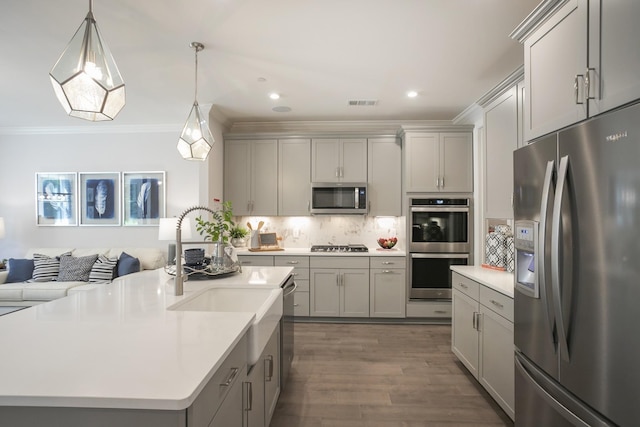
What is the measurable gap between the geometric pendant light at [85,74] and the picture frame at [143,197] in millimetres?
3489

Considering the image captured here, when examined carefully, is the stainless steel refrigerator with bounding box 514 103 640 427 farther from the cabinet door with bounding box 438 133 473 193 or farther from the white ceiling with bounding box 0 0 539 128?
the cabinet door with bounding box 438 133 473 193

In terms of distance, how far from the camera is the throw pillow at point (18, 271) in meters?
4.20

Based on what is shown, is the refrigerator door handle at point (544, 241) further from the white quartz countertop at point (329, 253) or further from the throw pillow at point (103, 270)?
the throw pillow at point (103, 270)

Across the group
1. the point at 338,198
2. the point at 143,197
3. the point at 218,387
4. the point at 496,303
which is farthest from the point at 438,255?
the point at 143,197

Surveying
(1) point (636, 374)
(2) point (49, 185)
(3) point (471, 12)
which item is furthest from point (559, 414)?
(2) point (49, 185)

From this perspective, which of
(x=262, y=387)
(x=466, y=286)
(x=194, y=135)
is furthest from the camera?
(x=466, y=286)

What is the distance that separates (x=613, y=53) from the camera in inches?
46.6

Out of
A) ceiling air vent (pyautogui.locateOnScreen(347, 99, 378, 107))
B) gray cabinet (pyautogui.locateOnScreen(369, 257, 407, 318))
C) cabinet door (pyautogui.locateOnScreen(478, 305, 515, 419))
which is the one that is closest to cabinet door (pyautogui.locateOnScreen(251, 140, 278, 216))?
ceiling air vent (pyautogui.locateOnScreen(347, 99, 378, 107))

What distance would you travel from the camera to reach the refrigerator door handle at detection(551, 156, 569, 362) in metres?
1.26

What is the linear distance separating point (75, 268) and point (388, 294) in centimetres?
414

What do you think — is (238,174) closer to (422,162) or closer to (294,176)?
(294,176)

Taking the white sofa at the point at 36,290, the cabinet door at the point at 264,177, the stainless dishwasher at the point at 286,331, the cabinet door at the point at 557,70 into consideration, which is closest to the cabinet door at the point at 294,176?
the cabinet door at the point at 264,177

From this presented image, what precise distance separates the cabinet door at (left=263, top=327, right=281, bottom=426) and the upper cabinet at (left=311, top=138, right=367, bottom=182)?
2.64 metres

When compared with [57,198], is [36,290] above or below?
below
